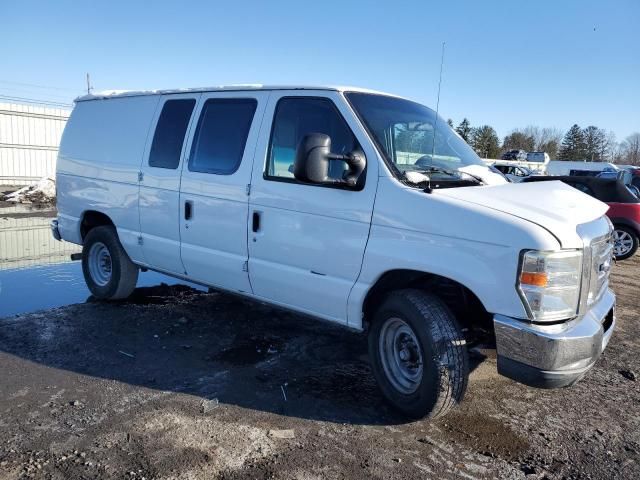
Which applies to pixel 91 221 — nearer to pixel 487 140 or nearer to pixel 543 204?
pixel 543 204

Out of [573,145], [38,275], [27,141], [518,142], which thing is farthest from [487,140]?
[38,275]

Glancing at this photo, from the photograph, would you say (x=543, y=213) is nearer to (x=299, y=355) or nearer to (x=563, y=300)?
(x=563, y=300)

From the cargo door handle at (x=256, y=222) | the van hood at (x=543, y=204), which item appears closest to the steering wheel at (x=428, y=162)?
the van hood at (x=543, y=204)

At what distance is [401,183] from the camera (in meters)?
3.64

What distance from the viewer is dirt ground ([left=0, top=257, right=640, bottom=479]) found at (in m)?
3.12

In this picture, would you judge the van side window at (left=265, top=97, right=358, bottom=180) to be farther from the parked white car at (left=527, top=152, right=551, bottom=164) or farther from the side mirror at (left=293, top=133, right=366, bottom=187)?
the parked white car at (left=527, top=152, right=551, bottom=164)

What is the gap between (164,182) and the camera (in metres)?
5.22

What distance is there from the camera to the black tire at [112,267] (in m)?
5.95

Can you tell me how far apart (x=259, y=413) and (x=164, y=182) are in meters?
2.61

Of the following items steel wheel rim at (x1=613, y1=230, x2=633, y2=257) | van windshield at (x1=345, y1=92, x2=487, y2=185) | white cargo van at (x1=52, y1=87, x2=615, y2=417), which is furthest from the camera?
steel wheel rim at (x1=613, y1=230, x2=633, y2=257)

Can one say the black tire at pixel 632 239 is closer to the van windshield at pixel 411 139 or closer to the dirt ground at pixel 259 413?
the dirt ground at pixel 259 413

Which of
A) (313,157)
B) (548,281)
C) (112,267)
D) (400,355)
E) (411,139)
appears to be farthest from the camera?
(112,267)

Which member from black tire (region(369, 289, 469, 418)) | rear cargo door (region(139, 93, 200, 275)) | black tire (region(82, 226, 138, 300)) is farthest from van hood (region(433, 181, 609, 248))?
black tire (region(82, 226, 138, 300))

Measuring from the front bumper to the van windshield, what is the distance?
130 centimetres
